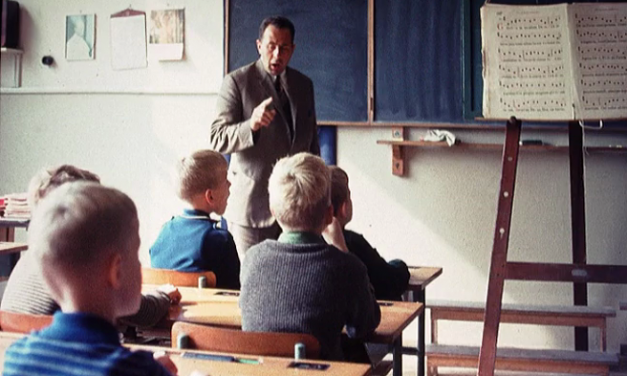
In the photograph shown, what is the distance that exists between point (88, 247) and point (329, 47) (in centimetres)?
370

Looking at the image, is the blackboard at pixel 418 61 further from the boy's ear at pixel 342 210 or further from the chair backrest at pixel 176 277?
the chair backrest at pixel 176 277

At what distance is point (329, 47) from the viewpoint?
189 inches

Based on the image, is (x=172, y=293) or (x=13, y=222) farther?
(x=13, y=222)

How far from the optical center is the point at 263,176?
384 centimetres

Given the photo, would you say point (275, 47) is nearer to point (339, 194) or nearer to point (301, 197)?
point (339, 194)

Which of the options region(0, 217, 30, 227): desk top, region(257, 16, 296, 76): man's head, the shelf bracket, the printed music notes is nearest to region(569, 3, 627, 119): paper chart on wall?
the printed music notes

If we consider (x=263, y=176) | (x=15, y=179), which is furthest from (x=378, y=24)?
(x=15, y=179)

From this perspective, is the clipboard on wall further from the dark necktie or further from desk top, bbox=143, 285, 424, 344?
desk top, bbox=143, 285, 424, 344

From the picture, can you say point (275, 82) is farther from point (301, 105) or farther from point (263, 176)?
point (263, 176)

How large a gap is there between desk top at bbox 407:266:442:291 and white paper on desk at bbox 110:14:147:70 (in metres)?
2.65

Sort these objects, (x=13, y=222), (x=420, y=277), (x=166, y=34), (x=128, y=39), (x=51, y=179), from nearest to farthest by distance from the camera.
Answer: (x=51, y=179), (x=420, y=277), (x=13, y=222), (x=166, y=34), (x=128, y=39)

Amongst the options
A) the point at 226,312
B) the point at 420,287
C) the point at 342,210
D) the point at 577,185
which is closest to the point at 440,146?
the point at 577,185

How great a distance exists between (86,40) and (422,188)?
94.3 inches

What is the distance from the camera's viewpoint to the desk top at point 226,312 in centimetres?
227
